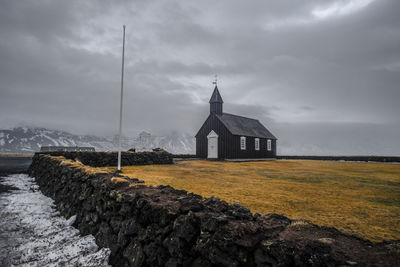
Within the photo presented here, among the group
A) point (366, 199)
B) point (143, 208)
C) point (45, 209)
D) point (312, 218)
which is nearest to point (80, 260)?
point (143, 208)

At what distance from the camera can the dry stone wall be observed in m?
2.45

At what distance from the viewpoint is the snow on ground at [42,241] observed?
5402 millimetres

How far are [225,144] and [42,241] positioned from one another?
27.5 meters

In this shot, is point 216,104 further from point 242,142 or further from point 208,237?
point 208,237

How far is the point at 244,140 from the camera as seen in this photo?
3422 centimetres

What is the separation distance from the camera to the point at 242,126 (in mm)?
37438

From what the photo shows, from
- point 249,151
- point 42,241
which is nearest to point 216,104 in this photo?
point 249,151

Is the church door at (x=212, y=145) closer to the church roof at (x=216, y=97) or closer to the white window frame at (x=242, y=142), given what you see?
the white window frame at (x=242, y=142)

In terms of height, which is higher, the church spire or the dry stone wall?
the church spire

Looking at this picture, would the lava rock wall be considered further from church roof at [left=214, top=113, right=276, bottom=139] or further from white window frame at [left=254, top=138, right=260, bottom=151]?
white window frame at [left=254, top=138, right=260, bottom=151]

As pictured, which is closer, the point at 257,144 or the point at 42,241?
the point at 42,241

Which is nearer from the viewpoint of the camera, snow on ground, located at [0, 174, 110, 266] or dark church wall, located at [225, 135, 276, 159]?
snow on ground, located at [0, 174, 110, 266]

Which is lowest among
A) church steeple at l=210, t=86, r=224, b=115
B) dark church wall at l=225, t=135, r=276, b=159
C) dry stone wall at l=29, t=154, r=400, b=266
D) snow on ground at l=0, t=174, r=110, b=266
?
snow on ground at l=0, t=174, r=110, b=266

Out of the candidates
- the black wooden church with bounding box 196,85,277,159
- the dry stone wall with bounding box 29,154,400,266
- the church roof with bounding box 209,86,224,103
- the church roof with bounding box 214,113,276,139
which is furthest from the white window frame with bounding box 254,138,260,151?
the dry stone wall with bounding box 29,154,400,266
